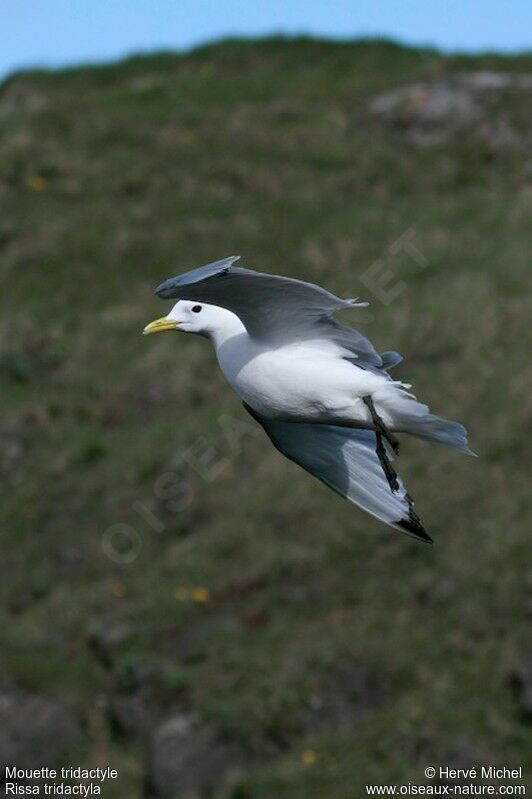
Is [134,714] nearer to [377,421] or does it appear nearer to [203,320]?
[203,320]

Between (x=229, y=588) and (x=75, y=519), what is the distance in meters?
3.79

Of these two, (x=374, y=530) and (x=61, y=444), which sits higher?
(x=374, y=530)

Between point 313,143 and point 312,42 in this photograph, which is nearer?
point 313,143

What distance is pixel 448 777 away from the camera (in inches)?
742

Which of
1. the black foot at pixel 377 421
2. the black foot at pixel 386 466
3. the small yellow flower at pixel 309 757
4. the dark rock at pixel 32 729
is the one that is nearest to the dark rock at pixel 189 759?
the small yellow flower at pixel 309 757

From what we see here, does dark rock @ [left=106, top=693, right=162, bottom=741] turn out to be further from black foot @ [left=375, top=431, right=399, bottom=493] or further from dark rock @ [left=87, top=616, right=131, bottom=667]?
black foot @ [left=375, top=431, right=399, bottom=493]

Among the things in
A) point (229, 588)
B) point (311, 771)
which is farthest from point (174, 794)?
point (229, 588)

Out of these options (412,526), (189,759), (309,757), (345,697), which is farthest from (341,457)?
(345,697)

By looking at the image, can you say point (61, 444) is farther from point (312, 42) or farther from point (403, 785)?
point (312, 42)

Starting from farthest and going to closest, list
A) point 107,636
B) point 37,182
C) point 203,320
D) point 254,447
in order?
point 37,182
point 254,447
point 107,636
point 203,320

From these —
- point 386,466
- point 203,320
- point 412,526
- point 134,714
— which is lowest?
point 134,714

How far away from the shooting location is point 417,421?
996 cm

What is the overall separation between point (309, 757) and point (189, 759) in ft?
4.38

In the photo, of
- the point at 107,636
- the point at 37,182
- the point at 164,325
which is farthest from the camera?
the point at 37,182
